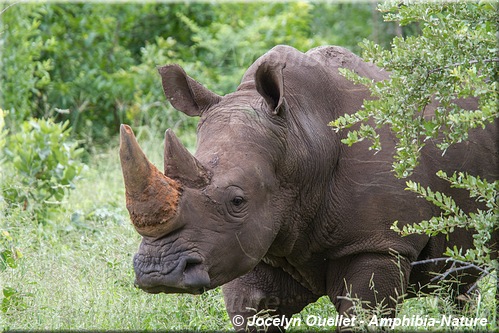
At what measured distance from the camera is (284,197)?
17.3ft

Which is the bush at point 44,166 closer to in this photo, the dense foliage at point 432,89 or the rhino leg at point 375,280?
the rhino leg at point 375,280

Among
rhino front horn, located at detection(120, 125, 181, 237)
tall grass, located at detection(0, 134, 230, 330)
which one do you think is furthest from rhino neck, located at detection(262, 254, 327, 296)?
rhino front horn, located at detection(120, 125, 181, 237)

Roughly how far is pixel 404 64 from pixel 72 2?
824 centimetres

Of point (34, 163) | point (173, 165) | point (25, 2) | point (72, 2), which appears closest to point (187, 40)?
point (72, 2)

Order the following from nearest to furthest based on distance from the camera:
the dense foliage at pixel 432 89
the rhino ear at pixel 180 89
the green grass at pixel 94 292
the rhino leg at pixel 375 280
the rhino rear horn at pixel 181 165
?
the rhino rear horn at pixel 181 165, the dense foliage at pixel 432 89, the rhino leg at pixel 375 280, the rhino ear at pixel 180 89, the green grass at pixel 94 292

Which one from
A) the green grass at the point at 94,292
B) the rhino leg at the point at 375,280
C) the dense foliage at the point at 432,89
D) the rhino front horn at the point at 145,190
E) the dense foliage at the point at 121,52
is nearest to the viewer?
the rhino front horn at the point at 145,190

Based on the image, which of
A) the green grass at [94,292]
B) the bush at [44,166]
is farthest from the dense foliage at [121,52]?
the green grass at [94,292]

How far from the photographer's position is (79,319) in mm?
6000

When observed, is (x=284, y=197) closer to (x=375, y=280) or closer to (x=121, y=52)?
(x=375, y=280)

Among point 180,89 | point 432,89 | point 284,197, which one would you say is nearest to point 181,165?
point 284,197

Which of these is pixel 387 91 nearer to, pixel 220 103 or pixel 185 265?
pixel 220 103

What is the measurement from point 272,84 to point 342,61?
2.28 ft

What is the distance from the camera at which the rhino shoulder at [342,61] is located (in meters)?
5.78

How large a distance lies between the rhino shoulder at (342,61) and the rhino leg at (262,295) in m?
1.26
